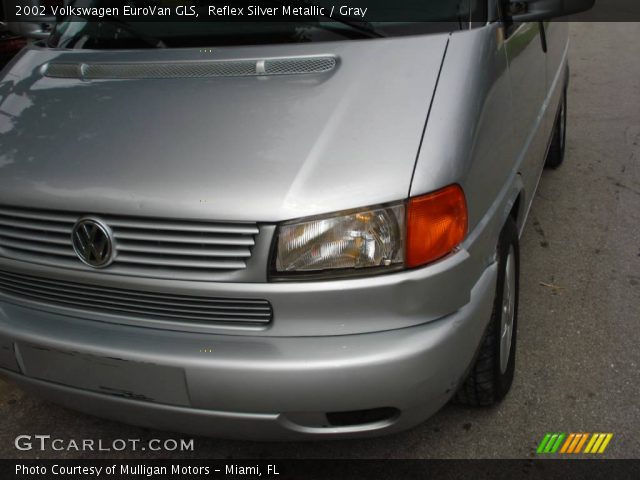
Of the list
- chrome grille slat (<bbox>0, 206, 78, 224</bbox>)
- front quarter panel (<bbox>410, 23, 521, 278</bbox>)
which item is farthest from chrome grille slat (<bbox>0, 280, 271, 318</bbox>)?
front quarter panel (<bbox>410, 23, 521, 278</bbox>)

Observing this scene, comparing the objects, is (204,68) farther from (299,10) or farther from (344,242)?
(344,242)

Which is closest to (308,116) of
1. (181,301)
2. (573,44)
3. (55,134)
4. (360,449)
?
(181,301)

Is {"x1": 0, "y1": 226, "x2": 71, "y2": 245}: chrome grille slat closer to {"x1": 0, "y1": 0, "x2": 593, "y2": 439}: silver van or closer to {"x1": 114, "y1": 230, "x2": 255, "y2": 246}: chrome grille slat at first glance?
{"x1": 0, "y1": 0, "x2": 593, "y2": 439}: silver van

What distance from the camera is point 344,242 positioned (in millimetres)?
1827

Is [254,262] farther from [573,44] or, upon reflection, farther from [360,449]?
[573,44]

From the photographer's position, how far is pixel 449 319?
1927 mm

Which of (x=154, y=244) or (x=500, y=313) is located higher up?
(x=154, y=244)

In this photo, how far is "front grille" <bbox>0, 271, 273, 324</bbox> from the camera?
1.87 m

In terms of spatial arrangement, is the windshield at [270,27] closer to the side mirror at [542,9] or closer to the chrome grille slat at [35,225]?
the side mirror at [542,9]

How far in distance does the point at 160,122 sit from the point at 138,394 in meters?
0.81

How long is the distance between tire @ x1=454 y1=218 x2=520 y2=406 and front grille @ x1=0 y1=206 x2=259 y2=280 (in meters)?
0.89

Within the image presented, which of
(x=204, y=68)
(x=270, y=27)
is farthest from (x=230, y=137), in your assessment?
(x=270, y=27)

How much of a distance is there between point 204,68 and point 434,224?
3.22ft

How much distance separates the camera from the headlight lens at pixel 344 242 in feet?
5.94
